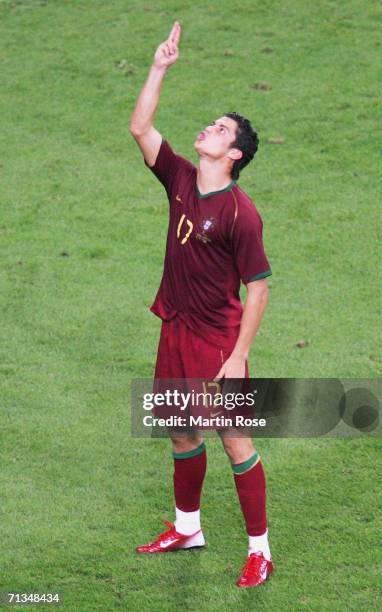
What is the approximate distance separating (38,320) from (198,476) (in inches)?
121

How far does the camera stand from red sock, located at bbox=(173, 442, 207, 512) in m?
6.41

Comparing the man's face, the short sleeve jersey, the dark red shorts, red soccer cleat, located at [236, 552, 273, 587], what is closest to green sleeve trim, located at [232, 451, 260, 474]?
the dark red shorts

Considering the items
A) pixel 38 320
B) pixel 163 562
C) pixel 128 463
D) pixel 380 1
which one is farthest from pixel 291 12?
pixel 163 562

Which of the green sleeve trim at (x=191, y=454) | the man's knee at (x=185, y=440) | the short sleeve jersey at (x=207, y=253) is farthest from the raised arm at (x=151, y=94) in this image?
the green sleeve trim at (x=191, y=454)

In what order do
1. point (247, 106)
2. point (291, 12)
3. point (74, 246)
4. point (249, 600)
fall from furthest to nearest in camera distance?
point (291, 12) < point (247, 106) < point (74, 246) < point (249, 600)

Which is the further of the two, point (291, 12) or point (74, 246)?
→ point (291, 12)

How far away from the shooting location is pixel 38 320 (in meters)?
9.16

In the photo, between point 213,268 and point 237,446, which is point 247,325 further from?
point 237,446

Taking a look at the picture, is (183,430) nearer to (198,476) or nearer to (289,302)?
(198,476)

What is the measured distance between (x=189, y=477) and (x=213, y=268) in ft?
3.94

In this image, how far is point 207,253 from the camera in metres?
5.98

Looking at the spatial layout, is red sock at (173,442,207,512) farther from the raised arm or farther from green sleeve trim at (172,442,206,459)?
the raised arm

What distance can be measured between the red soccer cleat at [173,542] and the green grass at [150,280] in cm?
7

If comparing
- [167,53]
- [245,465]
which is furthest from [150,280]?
[167,53]
